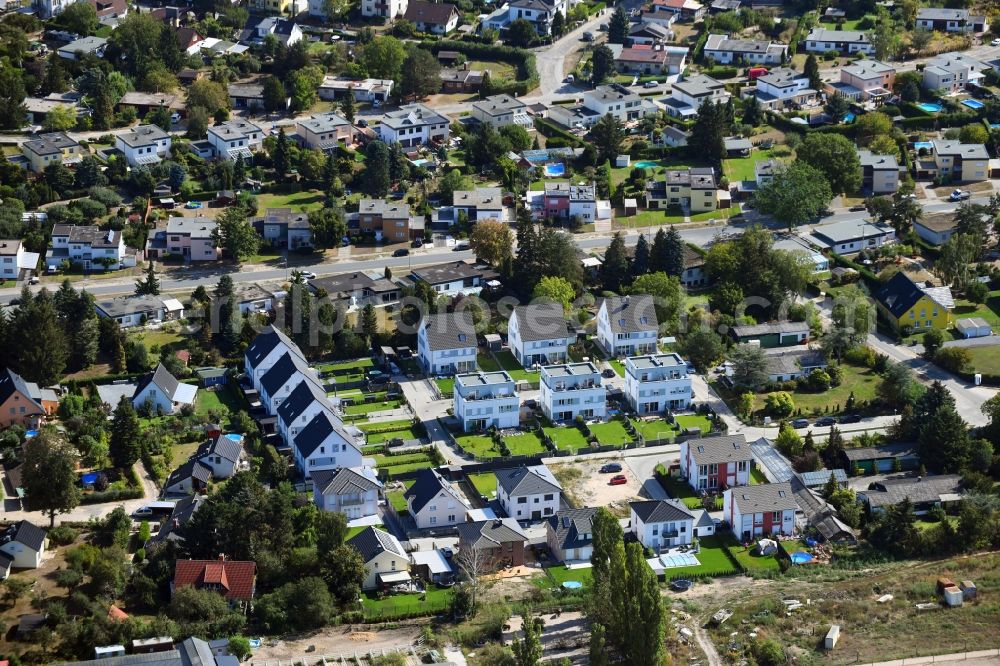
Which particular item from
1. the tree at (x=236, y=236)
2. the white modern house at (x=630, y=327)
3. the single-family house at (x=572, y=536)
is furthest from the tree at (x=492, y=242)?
the single-family house at (x=572, y=536)

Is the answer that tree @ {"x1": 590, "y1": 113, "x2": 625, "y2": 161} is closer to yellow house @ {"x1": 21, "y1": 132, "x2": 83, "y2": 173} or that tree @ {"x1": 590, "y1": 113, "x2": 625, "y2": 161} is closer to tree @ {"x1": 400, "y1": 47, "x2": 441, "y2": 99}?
tree @ {"x1": 400, "y1": 47, "x2": 441, "y2": 99}

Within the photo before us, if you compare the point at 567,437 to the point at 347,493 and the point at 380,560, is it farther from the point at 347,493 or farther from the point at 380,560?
the point at 380,560

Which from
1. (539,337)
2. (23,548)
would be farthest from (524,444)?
(23,548)

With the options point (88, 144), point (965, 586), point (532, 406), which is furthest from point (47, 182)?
point (965, 586)

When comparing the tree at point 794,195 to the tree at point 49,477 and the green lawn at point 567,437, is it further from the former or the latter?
the tree at point 49,477

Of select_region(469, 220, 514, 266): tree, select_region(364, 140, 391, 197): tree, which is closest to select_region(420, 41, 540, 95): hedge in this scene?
select_region(364, 140, 391, 197): tree

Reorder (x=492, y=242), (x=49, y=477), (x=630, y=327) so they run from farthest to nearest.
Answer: (x=492, y=242), (x=630, y=327), (x=49, y=477)
